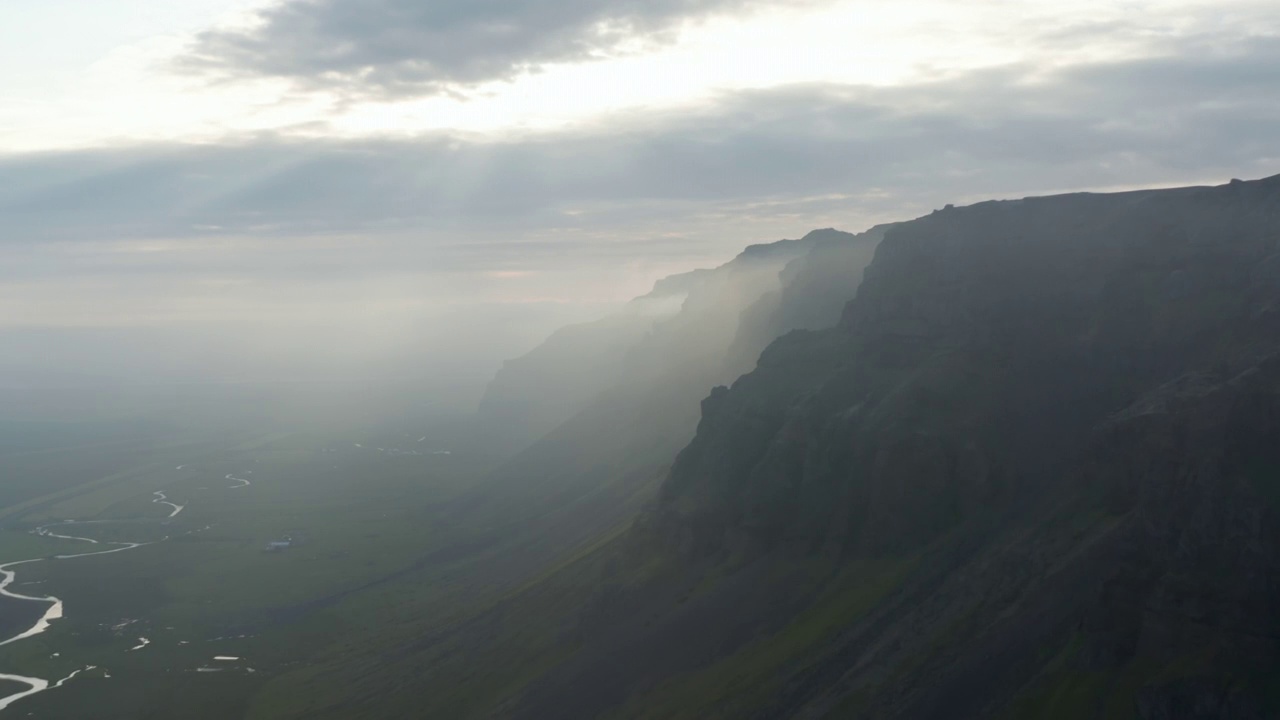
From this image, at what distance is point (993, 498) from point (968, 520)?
144 inches

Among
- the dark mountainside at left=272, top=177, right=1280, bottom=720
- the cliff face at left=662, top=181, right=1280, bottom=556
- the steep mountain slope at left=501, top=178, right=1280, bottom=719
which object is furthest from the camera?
the cliff face at left=662, top=181, right=1280, bottom=556

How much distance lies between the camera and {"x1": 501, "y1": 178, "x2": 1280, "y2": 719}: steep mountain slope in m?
79.6

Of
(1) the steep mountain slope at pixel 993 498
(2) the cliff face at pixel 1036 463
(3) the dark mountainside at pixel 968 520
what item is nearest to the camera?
(2) the cliff face at pixel 1036 463

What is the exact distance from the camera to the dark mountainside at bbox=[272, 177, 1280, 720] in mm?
80062

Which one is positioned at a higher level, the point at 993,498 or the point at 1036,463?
the point at 1036,463

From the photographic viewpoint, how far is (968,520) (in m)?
107

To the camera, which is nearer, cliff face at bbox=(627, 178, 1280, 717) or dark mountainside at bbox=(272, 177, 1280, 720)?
cliff face at bbox=(627, 178, 1280, 717)

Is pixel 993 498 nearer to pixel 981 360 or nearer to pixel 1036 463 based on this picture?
pixel 1036 463

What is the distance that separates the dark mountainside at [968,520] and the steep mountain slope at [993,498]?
28cm

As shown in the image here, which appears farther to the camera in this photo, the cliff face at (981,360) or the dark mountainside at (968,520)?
the cliff face at (981,360)

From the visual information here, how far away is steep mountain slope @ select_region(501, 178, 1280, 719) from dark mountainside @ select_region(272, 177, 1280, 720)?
0.93 ft

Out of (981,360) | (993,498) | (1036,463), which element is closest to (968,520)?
(993,498)

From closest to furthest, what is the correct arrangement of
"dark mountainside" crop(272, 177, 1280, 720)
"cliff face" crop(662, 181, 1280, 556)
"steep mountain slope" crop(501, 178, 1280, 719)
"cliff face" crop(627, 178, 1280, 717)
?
"cliff face" crop(627, 178, 1280, 717) → "steep mountain slope" crop(501, 178, 1280, 719) → "dark mountainside" crop(272, 177, 1280, 720) → "cliff face" crop(662, 181, 1280, 556)

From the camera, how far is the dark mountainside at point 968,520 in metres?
80.1
